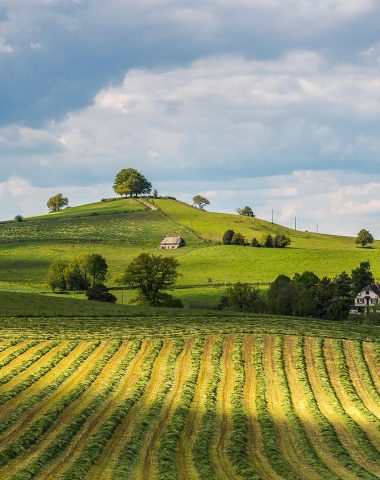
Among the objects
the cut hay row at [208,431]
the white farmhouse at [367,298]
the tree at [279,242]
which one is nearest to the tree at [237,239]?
the tree at [279,242]

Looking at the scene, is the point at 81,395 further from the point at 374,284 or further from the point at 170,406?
the point at 374,284

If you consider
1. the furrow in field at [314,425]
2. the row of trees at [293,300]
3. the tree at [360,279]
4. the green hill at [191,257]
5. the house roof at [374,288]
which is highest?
the green hill at [191,257]

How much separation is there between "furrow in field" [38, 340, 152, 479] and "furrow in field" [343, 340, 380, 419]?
12705mm

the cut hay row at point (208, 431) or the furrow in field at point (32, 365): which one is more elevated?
the furrow in field at point (32, 365)

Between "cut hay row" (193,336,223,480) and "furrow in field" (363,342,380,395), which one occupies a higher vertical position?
"furrow in field" (363,342,380,395)

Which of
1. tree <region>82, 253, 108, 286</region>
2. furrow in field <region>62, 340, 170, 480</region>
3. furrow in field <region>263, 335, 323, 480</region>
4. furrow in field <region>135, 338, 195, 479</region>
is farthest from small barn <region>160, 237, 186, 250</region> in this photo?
furrow in field <region>62, 340, 170, 480</region>

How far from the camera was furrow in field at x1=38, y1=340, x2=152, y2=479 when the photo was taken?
82.8ft

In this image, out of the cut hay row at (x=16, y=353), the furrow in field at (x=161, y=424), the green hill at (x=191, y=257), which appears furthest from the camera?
the green hill at (x=191, y=257)

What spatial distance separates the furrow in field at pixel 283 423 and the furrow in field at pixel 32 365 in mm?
13725

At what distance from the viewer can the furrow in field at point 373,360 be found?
45838 mm

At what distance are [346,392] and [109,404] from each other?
14225 mm

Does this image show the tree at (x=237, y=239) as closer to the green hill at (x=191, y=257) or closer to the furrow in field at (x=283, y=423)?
the green hill at (x=191, y=257)

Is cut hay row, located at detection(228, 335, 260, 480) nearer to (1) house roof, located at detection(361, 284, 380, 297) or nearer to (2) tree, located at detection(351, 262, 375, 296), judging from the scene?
(1) house roof, located at detection(361, 284, 380, 297)

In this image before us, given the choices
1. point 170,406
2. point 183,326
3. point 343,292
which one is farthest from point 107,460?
point 343,292
